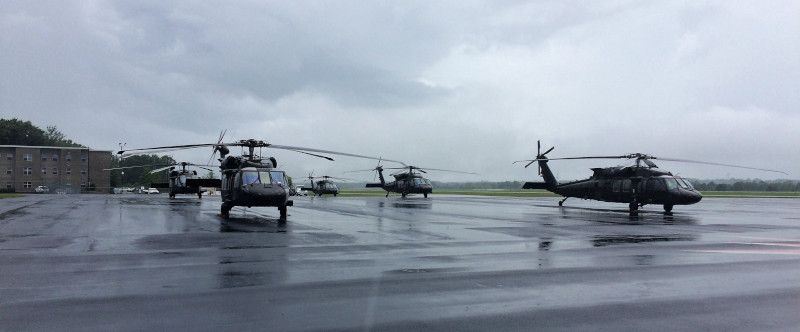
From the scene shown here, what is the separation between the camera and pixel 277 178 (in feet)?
70.3

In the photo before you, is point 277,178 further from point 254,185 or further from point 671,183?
point 671,183

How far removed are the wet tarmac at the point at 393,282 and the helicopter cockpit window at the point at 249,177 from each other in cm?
568

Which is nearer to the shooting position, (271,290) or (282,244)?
(271,290)

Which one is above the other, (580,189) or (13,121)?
(13,121)

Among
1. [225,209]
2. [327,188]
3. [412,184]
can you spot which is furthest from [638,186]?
[327,188]

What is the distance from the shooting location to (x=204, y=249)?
39.3ft

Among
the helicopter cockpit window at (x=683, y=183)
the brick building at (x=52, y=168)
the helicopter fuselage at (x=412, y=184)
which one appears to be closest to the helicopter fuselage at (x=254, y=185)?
the helicopter cockpit window at (x=683, y=183)

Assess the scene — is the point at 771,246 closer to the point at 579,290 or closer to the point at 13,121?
the point at 579,290

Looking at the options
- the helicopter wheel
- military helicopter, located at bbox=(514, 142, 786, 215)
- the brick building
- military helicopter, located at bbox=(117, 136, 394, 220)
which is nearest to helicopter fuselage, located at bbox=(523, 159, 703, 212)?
military helicopter, located at bbox=(514, 142, 786, 215)

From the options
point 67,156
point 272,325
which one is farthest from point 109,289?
point 67,156

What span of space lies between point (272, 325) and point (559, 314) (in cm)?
335

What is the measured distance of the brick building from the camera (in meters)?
90.4

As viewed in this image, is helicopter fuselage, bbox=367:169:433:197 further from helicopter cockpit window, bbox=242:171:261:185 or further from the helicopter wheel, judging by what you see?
helicopter cockpit window, bbox=242:171:261:185

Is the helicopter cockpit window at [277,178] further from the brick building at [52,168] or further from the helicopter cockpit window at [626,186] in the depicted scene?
the brick building at [52,168]
